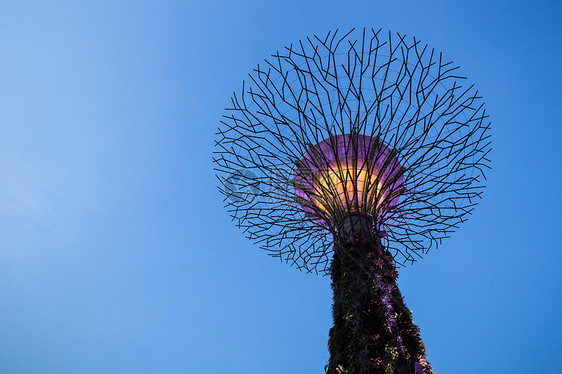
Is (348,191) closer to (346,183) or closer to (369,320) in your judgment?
(346,183)

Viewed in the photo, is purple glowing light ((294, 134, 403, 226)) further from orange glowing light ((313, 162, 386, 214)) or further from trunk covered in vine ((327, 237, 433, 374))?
trunk covered in vine ((327, 237, 433, 374))

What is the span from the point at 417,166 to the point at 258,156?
12.9ft

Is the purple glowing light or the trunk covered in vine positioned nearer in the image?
the trunk covered in vine

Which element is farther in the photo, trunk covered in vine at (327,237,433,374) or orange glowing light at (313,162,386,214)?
orange glowing light at (313,162,386,214)

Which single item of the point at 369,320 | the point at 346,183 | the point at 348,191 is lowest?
the point at 369,320

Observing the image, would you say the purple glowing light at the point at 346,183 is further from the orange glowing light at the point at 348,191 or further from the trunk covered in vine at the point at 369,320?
the trunk covered in vine at the point at 369,320

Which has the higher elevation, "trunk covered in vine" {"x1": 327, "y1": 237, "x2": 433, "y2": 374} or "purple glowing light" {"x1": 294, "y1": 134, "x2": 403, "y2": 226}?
"purple glowing light" {"x1": 294, "y1": 134, "x2": 403, "y2": 226}

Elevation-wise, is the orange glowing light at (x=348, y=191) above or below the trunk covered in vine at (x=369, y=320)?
above

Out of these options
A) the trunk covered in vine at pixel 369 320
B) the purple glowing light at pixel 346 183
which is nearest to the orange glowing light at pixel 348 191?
the purple glowing light at pixel 346 183

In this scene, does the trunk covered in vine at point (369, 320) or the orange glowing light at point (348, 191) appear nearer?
the trunk covered in vine at point (369, 320)

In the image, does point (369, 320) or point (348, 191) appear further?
point (348, 191)

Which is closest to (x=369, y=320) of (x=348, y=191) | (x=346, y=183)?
(x=348, y=191)

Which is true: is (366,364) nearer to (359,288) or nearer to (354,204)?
(359,288)

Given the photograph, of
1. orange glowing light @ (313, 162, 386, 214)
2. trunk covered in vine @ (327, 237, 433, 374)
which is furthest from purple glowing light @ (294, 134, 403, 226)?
trunk covered in vine @ (327, 237, 433, 374)
